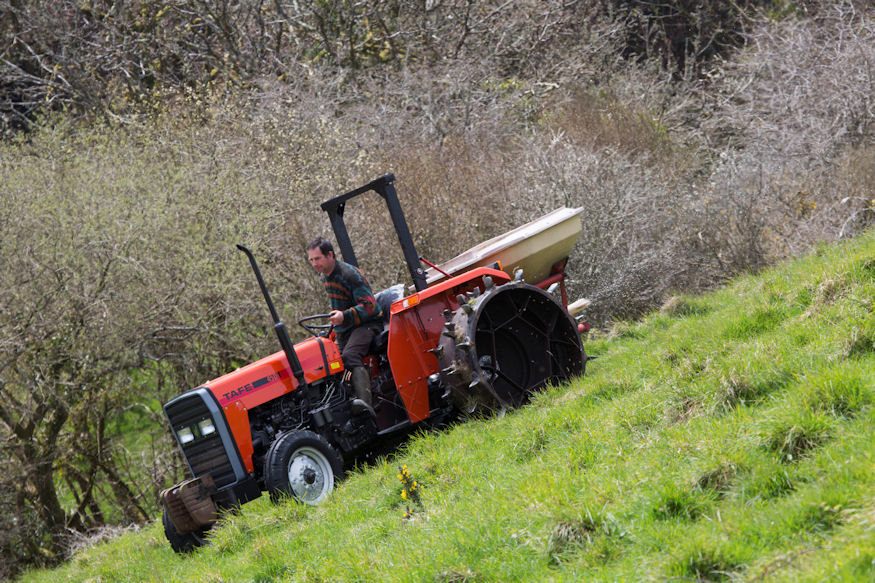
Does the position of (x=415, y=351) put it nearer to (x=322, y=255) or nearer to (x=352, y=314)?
(x=352, y=314)

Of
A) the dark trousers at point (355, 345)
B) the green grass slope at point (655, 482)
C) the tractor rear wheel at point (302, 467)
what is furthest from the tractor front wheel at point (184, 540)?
the dark trousers at point (355, 345)

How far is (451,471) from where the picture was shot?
5660 mm

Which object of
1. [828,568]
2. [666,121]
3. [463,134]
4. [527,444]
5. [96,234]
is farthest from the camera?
[666,121]

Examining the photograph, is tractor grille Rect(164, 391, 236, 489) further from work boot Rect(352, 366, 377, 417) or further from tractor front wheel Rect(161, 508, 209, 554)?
work boot Rect(352, 366, 377, 417)

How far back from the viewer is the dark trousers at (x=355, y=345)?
7.06 m

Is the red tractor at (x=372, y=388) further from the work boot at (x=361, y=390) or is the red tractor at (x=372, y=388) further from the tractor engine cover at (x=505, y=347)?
the work boot at (x=361, y=390)

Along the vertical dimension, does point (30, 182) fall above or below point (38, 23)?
below

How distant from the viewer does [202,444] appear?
6.97 m

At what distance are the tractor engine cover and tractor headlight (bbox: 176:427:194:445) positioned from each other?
6.28 feet

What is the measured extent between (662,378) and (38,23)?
17889 millimetres

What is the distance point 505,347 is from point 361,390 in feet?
3.83

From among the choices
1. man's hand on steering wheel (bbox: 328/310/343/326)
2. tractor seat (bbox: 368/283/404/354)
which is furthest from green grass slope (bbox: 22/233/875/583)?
man's hand on steering wheel (bbox: 328/310/343/326)

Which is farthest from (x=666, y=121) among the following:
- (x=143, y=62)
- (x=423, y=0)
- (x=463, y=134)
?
(x=143, y=62)

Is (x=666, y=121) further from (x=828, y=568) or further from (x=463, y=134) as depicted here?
(x=828, y=568)
